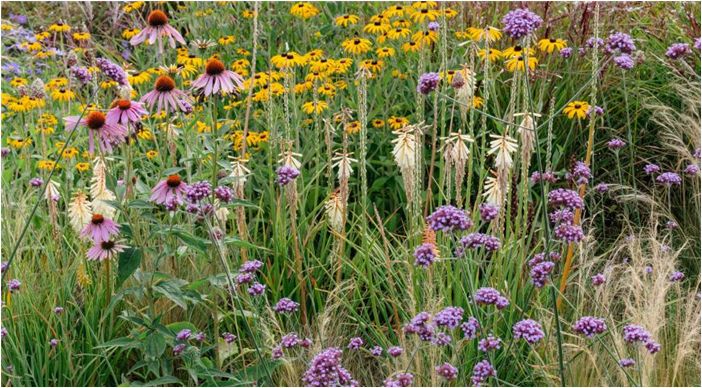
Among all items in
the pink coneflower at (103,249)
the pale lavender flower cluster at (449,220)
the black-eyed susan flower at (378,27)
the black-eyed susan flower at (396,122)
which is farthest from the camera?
the black-eyed susan flower at (378,27)

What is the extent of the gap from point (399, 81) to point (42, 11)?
575 centimetres

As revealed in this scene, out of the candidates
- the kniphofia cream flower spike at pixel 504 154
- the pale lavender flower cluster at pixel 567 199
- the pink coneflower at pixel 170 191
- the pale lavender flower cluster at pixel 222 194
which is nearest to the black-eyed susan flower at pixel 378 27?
the kniphofia cream flower spike at pixel 504 154

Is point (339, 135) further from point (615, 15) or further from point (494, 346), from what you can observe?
point (494, 346)

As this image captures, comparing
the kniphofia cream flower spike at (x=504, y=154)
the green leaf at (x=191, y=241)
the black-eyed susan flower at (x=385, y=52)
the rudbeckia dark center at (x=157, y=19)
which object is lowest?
the green leaf at (x=191, y=241)

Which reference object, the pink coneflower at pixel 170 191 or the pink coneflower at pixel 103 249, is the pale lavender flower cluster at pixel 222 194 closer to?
the pink coneflower at pixel 170 191

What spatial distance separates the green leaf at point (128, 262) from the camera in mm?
3387

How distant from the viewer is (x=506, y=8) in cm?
660

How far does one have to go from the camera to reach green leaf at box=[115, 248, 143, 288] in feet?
11.1

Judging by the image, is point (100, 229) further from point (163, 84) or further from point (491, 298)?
point (491, 298)

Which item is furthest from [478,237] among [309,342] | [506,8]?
[506,8]

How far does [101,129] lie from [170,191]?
341 mm

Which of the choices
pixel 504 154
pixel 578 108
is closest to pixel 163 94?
pixel 504 154

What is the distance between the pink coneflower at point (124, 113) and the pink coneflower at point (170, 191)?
26cm

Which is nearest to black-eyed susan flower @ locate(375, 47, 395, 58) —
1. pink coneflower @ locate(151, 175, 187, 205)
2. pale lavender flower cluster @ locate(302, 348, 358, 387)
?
pink coneflower @ locate(151, 175, 187, 205)
